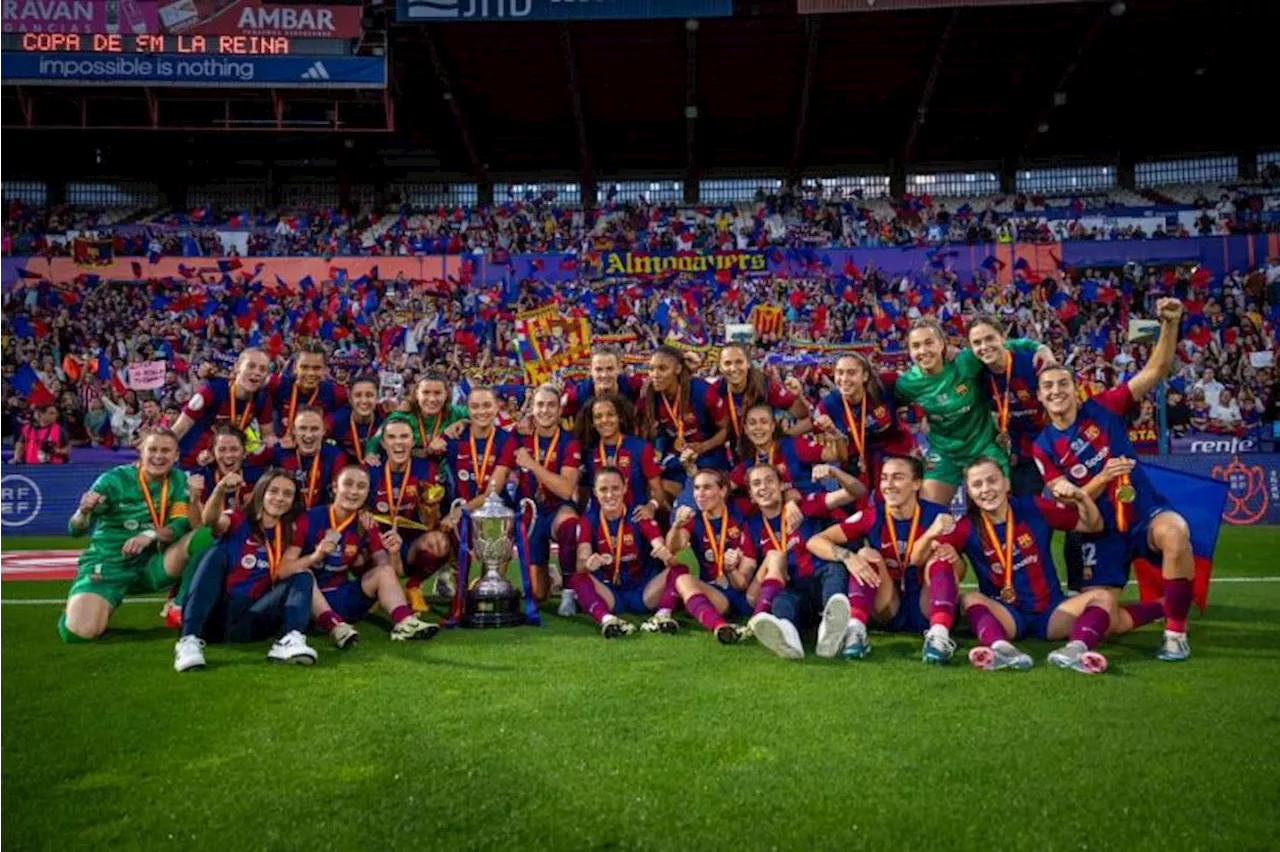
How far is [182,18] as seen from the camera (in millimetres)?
24438

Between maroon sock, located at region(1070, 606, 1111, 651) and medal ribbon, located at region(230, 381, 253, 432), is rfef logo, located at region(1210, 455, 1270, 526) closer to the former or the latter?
maroon sock, located at region(1070, 606, 1111, 651)

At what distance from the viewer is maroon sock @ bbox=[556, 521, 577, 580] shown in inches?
265

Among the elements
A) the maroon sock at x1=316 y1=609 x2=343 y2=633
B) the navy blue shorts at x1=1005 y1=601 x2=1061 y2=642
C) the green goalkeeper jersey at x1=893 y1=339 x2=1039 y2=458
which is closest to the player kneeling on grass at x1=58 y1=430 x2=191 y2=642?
the maroon sock at x1=316 y1=609 x2=343 y2=633

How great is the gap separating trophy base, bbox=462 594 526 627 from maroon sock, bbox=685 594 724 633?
1261 mm

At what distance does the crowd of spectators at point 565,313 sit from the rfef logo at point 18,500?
6.53 metres

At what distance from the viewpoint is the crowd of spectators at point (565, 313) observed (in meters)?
21.1

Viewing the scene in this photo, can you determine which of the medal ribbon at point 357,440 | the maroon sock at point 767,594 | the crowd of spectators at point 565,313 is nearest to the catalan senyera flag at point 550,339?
the crowd of spectators at point 565,313

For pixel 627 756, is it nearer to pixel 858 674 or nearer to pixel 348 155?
pixel 858 674

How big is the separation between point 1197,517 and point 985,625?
2323mm

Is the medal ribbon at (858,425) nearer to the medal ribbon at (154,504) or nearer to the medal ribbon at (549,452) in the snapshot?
the medal ribbon at (549,452)

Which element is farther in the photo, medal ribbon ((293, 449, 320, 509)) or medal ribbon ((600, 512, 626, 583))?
medal ribbon ((293, 449, 320, 509))

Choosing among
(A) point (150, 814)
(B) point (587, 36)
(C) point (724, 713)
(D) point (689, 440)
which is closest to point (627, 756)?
(C) point (724, 713)

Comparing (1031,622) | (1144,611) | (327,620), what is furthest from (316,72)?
(1144,611)

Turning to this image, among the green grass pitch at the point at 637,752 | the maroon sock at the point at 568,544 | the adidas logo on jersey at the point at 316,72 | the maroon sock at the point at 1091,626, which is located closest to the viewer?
the green grass pitch at the point at 637,752
